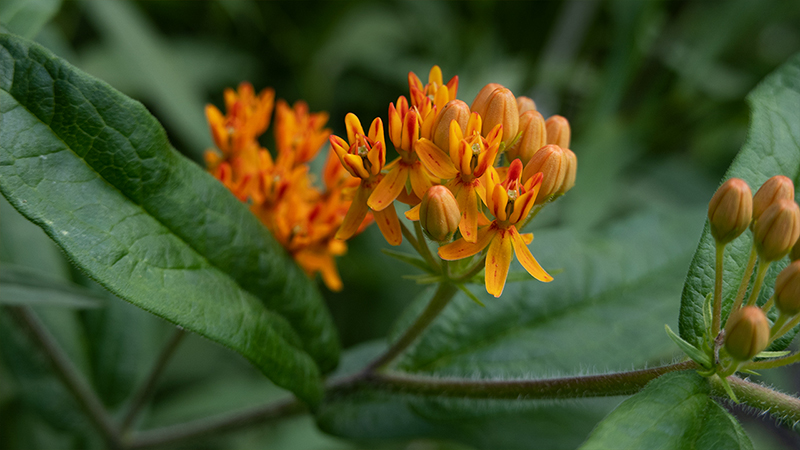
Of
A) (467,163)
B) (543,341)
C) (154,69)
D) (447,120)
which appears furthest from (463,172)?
(154,69)

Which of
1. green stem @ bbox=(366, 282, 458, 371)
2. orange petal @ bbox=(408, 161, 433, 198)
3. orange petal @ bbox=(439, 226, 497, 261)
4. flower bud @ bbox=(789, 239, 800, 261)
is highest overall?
flower bud @ bbox=(789, 239, 800, 261)

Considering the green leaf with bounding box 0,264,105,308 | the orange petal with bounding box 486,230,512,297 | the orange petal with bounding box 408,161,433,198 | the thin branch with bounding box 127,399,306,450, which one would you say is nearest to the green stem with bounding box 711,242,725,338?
Result: the orange petal with bounding box 486,230,512,297

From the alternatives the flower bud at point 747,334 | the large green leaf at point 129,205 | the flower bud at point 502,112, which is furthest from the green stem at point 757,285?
the large green leaf at point 129,205

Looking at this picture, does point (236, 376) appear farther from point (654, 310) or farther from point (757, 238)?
point (757, 238)

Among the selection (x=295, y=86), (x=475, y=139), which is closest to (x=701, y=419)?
(x=475, y=139)

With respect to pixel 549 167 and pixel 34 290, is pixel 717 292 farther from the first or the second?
pixel 34 290

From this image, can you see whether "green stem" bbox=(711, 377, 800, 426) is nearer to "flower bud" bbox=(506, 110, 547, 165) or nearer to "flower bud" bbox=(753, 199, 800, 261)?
"flower bud" bbox=(753, 199, 800, 261)

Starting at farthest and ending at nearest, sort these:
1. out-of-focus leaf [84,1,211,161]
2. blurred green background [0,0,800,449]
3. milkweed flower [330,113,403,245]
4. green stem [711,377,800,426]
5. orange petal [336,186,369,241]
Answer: out-of-focus leaf [84,1,211,161]
blurred green background [0,0,800,449]
orange petal [336,186,369,241]
milkweed flower [330,113,403,245]
green stem [711,377,800,426]
